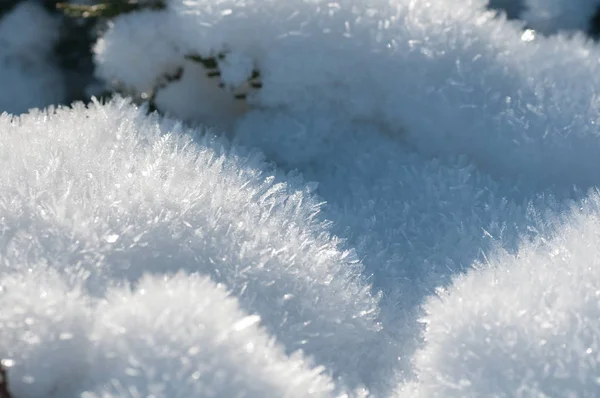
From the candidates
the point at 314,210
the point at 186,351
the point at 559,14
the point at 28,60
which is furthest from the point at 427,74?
the point at 28,60

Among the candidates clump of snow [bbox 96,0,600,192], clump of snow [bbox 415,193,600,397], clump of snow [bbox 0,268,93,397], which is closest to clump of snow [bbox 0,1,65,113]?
clump of snow [bbox 96,0,600,192]

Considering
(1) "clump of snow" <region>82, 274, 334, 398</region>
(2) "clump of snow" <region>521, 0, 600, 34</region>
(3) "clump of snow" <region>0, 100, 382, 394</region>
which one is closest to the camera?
(1) "clump of snow" <region>82, 274, 334, 398</region>

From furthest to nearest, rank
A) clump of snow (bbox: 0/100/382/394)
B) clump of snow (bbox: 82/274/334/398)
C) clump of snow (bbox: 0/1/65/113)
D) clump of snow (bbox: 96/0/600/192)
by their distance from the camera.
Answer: clump of snow (bbox: 0/1/65/113) < clump of snow (bbox: 96/0/600/192) < clump of snow (bbox: 0/100/382/394) < clump of snow (bbox: 82/274/334/398)

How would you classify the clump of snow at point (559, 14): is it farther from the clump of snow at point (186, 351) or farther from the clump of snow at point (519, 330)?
the clump of snow at point (186, 351)

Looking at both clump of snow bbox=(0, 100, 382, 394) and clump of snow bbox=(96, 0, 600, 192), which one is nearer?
clump of snow bbox=(0, 100, 382, 394)

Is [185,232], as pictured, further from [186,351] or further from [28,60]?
[28,60]

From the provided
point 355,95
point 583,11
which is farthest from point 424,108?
point 583,11

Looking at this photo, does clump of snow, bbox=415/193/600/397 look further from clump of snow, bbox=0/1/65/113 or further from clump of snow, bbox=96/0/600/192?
clump of snow, bbox=0/1/65/113
